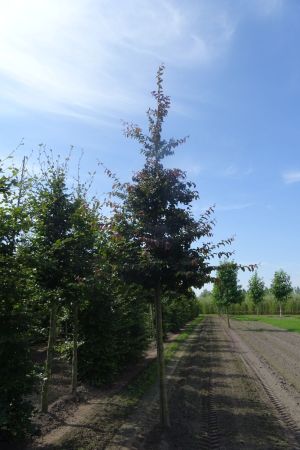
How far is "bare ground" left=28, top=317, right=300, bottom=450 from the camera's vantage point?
7324 mm

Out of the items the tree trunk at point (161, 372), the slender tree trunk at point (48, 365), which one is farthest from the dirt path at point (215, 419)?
the slender tree trunk at point (48, 365)

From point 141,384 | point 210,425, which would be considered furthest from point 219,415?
point 141,384

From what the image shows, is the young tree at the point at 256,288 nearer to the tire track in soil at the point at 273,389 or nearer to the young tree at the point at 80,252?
the tire track in soil at the point at 273,389

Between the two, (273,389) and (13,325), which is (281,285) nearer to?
(273,389)

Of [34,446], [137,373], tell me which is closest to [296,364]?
[137,373]

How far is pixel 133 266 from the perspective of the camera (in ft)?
27.3

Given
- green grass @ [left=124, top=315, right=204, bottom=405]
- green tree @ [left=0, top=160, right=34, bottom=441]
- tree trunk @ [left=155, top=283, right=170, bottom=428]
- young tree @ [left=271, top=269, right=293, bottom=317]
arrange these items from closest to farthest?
green tree @ [left=0, top=160, right=34, bottom=441]
tree trunk @ [left=155, top=283, right=170, bottom=428]
green grass @ [left=124, top=315, right=204, bottom=405]
young tree @ [left=271, top=269, right=293, bottom=317]

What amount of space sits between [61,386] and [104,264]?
503cm

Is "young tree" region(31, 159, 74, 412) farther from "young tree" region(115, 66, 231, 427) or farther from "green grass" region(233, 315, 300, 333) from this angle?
"green grass" region(233, 315, 300, 333)

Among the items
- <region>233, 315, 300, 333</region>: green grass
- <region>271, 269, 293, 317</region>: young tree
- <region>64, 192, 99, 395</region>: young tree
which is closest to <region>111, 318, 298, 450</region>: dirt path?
<region>64, 192, 99, 395</region>: young tree

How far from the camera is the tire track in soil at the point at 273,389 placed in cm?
800

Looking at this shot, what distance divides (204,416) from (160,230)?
13.3 ft

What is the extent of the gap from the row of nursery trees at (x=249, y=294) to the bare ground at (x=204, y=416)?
279 cm

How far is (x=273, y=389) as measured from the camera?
465 inches
